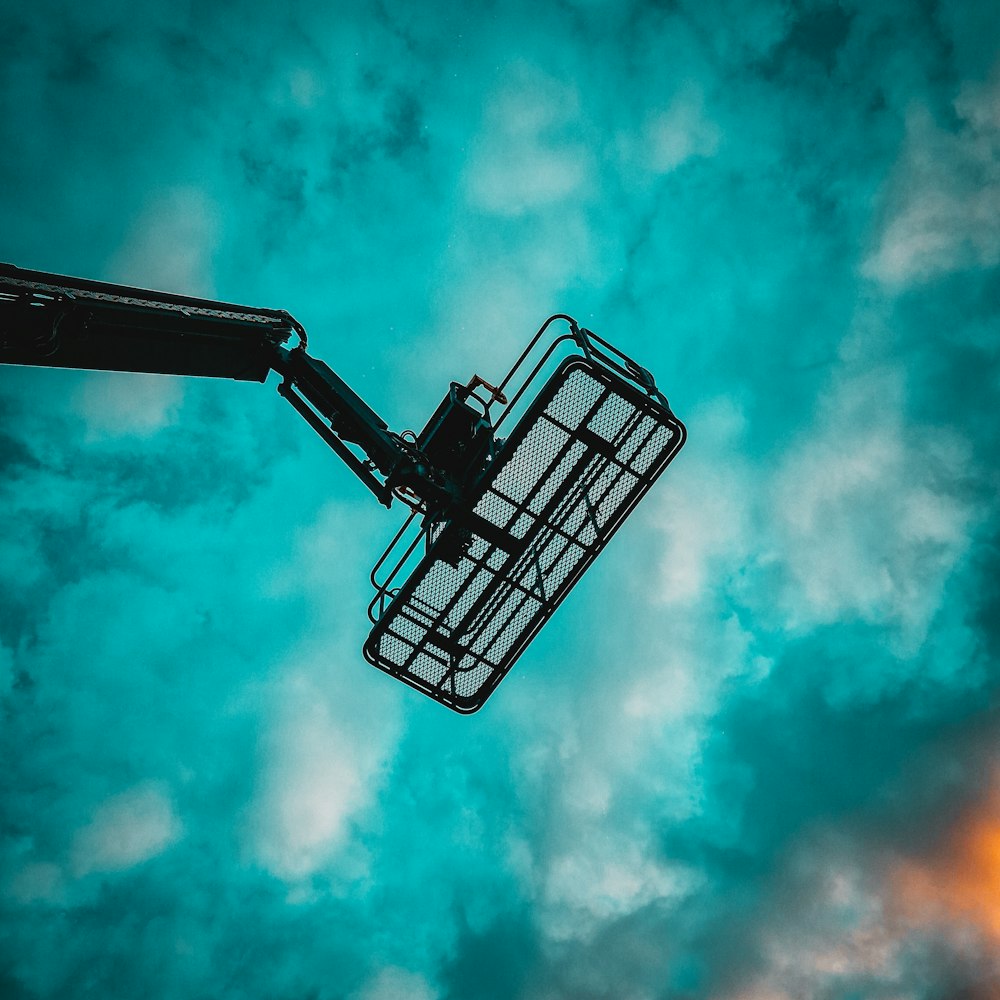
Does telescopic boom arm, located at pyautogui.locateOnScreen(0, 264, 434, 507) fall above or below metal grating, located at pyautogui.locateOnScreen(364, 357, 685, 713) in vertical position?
above

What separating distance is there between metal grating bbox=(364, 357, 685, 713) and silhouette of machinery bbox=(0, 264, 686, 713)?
0.05 ft

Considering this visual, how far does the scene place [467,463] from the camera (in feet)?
34.3

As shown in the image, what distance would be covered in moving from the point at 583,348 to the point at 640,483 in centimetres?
189

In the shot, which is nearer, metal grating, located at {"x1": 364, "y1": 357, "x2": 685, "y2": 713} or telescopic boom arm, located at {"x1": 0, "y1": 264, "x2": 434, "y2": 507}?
telescopic boom arm, located at {"x1": 0, "y1": 264, "x2": 434, "y2": 507}

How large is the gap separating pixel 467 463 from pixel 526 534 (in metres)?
1.17

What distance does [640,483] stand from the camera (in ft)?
34.4

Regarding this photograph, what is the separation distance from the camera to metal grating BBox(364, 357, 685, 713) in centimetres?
973

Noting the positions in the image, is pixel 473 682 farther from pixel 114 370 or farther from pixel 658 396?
pixel 114 370

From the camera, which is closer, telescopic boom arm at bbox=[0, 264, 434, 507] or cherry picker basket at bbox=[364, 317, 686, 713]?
telescopic boom arm at bbox=[0, 264, 434, 507]

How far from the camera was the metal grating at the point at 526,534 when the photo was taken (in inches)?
383

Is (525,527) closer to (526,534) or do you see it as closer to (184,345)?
(526,534)

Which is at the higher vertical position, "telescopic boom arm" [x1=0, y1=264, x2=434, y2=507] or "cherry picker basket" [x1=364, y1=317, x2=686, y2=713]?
"telescopic boom arm" [x1=0, y1=264, x2=434, y2=507]

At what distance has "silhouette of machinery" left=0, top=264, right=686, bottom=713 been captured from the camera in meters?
9.56

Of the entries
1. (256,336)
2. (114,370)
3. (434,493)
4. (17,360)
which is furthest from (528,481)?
(17,360)
